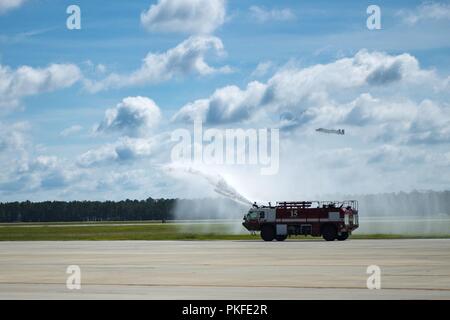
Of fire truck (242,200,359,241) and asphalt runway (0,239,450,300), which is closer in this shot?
asphalt runway (0,239,450,300)

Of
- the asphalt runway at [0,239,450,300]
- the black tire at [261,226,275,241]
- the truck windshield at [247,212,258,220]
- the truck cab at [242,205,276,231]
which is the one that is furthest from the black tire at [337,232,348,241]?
the asphalt runway at [0,239,450,300]

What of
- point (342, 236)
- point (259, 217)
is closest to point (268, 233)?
point (259, 217)

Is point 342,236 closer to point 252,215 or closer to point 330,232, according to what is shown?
point 330,232

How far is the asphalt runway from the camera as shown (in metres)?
25.8

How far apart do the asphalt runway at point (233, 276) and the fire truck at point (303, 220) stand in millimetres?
20850

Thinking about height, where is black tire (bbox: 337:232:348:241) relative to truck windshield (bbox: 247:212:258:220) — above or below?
below

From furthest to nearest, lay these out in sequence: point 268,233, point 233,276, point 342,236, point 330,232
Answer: point 268,233 → point 342,236 → point 330,232 → point 233,276

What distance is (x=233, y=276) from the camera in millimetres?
32406

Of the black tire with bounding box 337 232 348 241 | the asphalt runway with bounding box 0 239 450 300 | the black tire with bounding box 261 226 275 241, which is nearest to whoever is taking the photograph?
the asphalt runway with bounding box 0 239 450 300

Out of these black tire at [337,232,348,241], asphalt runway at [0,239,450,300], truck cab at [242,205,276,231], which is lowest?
asphalt runway at [0,239,450,300]

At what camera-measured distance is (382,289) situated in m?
26.5

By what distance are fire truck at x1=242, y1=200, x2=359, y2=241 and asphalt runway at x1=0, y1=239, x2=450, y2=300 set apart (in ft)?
68.4

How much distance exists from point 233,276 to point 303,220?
3833 centimetres

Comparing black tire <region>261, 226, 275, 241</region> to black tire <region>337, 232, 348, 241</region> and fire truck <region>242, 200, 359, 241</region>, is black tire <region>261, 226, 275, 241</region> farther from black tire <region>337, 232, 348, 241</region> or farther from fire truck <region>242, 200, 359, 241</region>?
black tire <region>337, 232, 348, 241</region>
